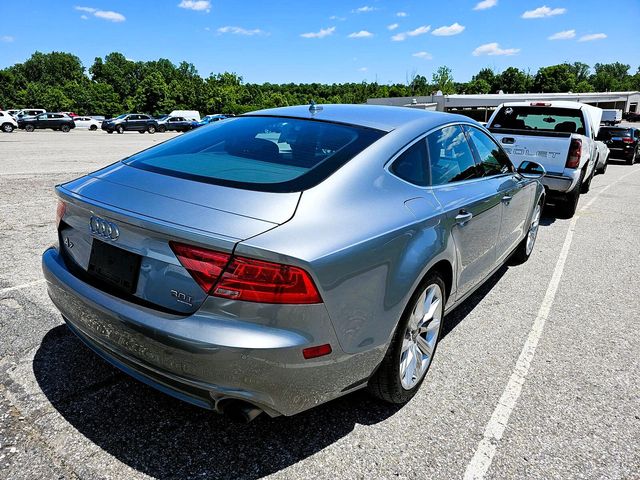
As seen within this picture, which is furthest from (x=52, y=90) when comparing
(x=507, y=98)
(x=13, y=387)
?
(x=13, y=387)

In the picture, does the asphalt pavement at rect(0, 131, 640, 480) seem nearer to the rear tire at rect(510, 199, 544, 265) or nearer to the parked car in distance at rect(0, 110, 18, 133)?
the rear tire at rect(510, 199, 544, 265)

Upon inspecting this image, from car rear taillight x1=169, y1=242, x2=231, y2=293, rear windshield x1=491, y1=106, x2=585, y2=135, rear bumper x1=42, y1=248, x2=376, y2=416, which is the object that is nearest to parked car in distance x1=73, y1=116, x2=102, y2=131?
rear windshield x1=491, y1=106, x2=585, y2=135

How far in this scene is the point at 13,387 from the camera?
270cm

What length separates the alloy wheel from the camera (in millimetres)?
2660

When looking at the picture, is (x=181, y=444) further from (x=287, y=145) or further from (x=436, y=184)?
(x=436, y=184)

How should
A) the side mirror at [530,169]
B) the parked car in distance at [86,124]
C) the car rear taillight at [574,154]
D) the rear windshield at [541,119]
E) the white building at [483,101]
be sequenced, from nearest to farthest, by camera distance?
the side mirror at [530,169] < the car rear taillight at [574,154] < the rear windshield at [541,119] < the parked car in distance at [86,124] < the white building at [483,101]

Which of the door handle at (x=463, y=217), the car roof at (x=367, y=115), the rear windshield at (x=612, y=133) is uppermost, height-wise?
the rear windshield at (x=612, y=133)

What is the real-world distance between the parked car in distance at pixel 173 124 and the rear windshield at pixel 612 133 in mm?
37329

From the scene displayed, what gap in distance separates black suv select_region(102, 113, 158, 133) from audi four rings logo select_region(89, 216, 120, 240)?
4499cm

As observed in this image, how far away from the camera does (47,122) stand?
134 feet

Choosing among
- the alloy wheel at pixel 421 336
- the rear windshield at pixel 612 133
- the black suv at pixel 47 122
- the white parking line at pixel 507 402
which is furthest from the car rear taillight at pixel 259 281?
the black suv at pixel 47 122

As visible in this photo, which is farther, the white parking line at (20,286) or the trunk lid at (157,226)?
the white parking line at (20,286)

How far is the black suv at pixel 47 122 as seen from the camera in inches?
1555

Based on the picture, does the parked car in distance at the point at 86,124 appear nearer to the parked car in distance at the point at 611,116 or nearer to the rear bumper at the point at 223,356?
the parked car in distance at the point at 611,116
